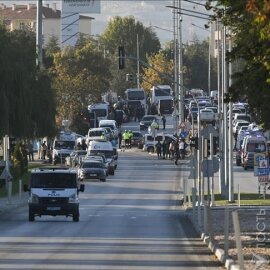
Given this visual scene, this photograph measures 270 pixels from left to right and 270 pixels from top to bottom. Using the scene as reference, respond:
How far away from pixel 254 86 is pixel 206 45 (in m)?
172

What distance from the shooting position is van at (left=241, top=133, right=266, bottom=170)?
78812 millimetres

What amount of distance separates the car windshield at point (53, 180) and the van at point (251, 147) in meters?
36.1

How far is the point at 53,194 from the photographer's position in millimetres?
42781

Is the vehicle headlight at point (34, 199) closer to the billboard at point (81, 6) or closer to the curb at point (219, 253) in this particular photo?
the curb at point (219, 253)

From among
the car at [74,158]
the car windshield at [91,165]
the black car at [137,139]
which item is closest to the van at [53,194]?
the car windshield at [91,165]

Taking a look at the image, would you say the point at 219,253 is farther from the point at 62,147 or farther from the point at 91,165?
the point at 62,147

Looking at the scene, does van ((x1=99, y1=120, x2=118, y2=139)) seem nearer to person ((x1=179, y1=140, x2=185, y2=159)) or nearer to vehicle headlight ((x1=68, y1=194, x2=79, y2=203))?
person ((x1=179, y1=140, x2=185, y2=159))

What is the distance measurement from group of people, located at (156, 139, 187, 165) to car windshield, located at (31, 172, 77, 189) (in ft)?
139

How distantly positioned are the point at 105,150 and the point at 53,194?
38930 mm

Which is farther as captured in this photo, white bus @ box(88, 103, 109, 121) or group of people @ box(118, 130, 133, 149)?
white bus @ box(88, 103, 109, 121)

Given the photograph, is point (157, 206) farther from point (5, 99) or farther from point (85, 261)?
point (85, 261)

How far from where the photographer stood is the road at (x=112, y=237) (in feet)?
85.6

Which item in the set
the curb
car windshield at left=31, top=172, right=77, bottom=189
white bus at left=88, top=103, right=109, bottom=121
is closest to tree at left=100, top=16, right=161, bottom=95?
white bus at left=88, top=103, right=109, bottom=121

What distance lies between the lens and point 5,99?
2083 inches
